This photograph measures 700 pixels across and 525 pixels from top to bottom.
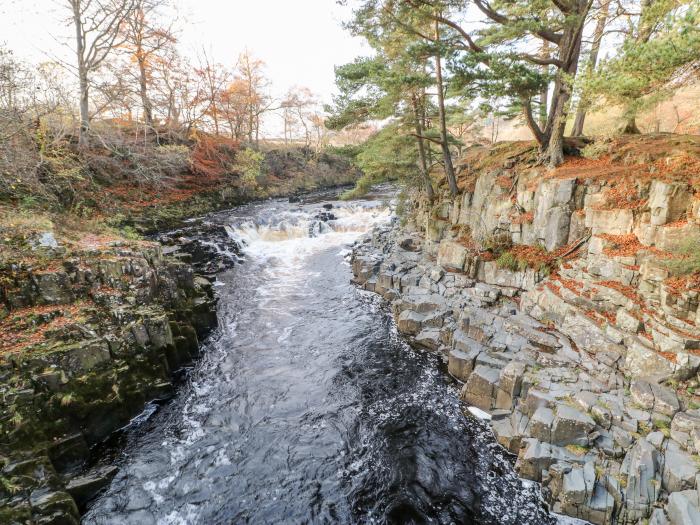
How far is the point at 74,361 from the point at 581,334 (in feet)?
35.8

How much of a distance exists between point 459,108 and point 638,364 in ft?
38.9

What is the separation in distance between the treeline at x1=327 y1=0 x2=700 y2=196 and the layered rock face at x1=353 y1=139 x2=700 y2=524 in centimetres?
221

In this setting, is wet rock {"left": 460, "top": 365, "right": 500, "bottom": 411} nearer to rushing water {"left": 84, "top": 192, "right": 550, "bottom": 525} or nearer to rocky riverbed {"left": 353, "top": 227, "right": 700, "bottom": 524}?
rocky riverbed {"left": 353, "top": 227, "right": 700, "bottom": 524}

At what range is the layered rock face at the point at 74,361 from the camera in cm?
538

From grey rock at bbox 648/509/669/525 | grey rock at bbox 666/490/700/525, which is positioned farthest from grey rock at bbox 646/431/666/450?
grey rock at bbox 648/509/669/525

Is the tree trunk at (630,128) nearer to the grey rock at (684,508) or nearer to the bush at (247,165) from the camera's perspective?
the grey rock at (684,508)

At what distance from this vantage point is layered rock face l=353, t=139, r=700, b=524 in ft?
17.2

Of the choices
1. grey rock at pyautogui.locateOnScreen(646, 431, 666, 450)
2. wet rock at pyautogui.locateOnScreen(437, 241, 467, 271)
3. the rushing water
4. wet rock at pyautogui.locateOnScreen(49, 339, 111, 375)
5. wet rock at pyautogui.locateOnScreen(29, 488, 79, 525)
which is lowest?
the rushing water

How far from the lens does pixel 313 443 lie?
686 cm

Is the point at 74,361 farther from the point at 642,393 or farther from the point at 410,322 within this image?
the point at 642,393

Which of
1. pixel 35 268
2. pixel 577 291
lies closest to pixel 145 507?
pixel 35 268

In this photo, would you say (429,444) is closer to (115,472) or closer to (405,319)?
(405,319)

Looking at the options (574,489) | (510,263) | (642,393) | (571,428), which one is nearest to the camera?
(574,489)

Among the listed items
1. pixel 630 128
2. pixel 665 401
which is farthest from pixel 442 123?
pixel 665 401
